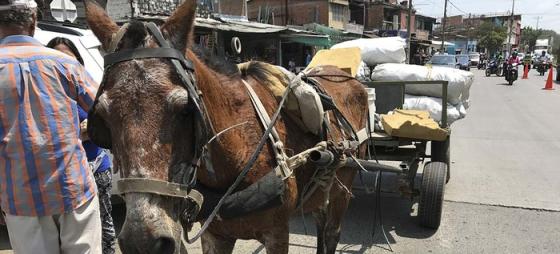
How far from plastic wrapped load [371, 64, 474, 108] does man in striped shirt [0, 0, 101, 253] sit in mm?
4167

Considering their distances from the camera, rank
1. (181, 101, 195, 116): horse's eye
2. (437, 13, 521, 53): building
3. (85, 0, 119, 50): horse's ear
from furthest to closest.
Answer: (437, 13, 521, 53): building → (85, 0, 119, 50): horse's ear → (181, 101, 195, 116): horse's eye

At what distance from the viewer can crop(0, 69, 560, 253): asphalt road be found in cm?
416

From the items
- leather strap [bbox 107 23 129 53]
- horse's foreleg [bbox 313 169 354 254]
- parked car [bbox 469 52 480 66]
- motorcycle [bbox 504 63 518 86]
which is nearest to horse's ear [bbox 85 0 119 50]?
leather strap [bbox 107 23 129 53]

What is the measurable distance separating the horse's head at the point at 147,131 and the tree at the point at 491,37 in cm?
7563

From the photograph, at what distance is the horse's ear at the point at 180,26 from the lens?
1677mm

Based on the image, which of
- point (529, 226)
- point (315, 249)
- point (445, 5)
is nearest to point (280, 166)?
point (315, 249)

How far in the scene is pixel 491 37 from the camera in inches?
2660

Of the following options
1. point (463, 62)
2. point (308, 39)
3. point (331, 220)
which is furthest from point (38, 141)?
point (463, 62)

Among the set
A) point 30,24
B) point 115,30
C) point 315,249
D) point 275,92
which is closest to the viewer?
point 115,30

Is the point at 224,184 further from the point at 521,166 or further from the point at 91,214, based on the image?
the point at 521,166

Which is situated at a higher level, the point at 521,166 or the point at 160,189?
the point at 160,189

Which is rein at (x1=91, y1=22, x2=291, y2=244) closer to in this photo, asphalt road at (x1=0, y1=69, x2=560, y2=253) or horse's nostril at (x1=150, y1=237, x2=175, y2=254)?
horse's nostril at (x1=150, y1=237, x2=175, y2=254)

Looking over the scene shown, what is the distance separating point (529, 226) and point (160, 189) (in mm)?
4487

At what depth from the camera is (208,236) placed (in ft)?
8.41
